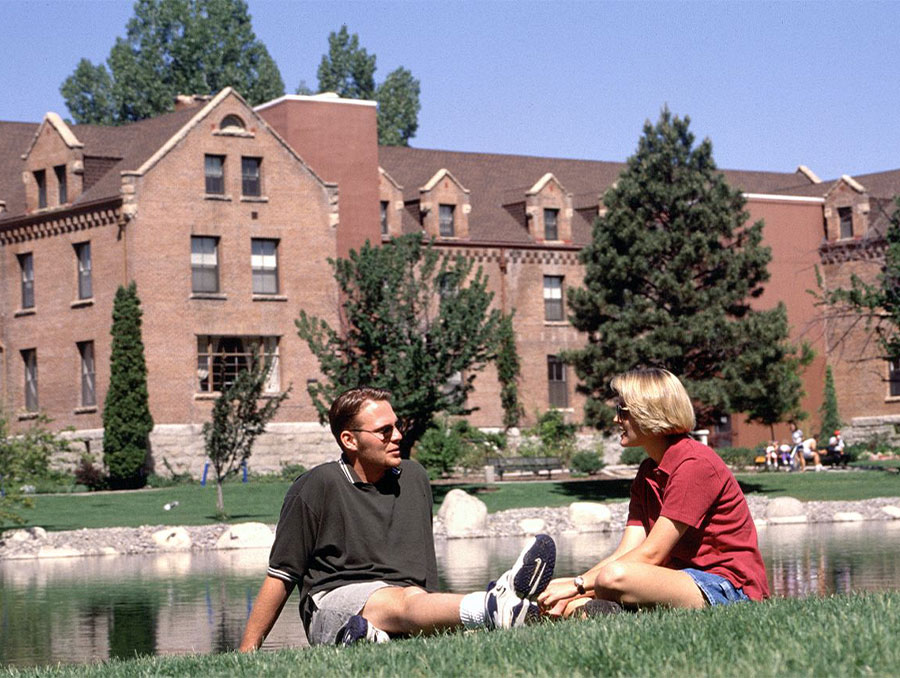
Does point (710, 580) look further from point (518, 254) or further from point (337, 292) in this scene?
point (518, 254)

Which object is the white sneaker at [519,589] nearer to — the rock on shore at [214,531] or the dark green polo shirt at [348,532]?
the dark green polo shirt at [348,532]

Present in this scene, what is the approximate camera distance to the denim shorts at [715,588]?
8320 mm

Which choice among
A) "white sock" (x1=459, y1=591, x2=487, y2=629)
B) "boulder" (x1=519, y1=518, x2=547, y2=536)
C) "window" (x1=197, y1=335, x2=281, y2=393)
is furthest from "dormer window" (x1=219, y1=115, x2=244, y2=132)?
"white sock" (x1=459, y1=591, x2=487, y2=629)

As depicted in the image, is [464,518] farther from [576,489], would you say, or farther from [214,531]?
[576,489]

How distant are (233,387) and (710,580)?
2484 centimetres

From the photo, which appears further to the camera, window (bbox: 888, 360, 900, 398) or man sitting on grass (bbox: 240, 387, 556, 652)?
window (bbox: 888, 360, 900, 398)

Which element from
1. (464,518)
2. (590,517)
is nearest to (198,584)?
(464,518)

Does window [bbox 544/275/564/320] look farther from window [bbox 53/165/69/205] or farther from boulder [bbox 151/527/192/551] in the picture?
boulder [bbox 151/527/192/551]

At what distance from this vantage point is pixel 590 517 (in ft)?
Answer: 103

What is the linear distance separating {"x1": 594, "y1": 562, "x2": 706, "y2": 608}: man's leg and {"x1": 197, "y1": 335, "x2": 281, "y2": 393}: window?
3940cm

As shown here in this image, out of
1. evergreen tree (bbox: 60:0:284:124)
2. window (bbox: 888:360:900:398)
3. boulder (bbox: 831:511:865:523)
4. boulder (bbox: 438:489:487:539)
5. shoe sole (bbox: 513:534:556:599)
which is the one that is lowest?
boulder (bbox: 831:511:865:523)

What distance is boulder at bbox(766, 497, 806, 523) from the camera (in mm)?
32156

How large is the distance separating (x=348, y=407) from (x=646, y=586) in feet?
6.19

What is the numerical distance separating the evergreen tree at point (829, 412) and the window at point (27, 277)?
29045mm
